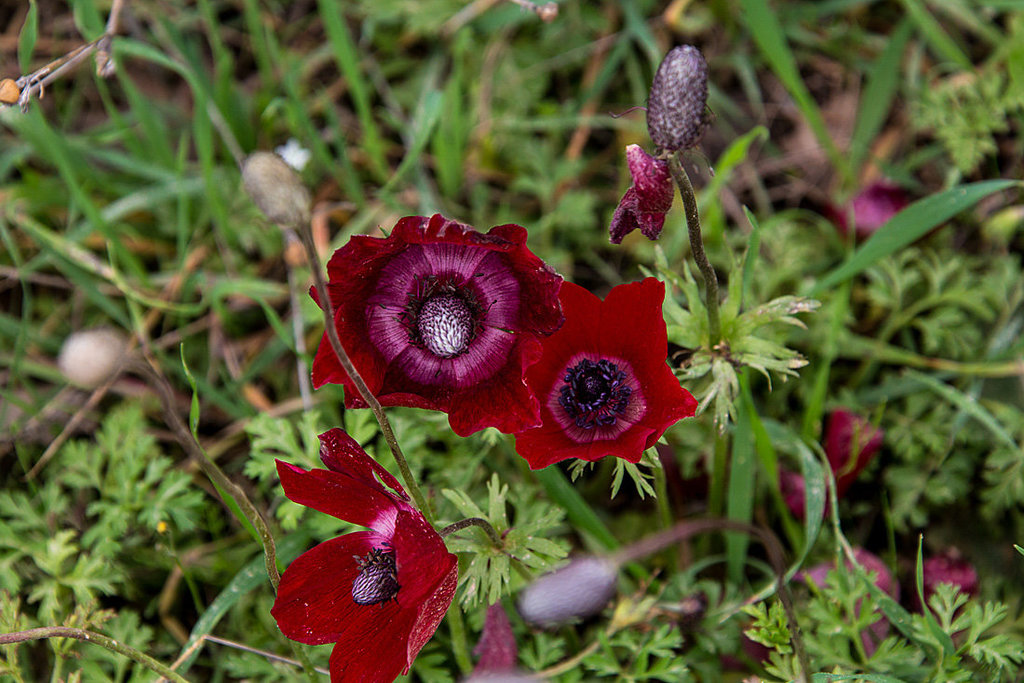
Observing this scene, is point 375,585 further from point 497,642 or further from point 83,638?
point 83,638

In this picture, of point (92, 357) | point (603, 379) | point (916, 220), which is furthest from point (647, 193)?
point (92, 357)

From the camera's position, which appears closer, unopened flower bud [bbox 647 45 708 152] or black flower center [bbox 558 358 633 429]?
unopened flower bud [bbox 647 45 708 152]

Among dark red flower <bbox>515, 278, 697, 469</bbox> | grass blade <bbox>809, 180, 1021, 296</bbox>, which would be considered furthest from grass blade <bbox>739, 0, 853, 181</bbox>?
dark red flower <bbox>515, 278, 697, 469</bbox>

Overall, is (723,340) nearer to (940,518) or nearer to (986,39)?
(940,518)

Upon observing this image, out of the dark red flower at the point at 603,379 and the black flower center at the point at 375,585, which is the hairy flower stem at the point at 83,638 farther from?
the dark red flower at the point at 603,379

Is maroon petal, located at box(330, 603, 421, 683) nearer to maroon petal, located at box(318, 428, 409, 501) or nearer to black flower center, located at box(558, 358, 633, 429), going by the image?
maroon petal, located at box(318, 428, 409, 501)

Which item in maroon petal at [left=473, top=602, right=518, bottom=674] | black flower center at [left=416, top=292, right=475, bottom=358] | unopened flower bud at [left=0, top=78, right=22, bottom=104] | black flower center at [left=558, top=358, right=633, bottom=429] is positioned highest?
unopened flower bud at [left=0, top=78, right=22, bottom=104]
